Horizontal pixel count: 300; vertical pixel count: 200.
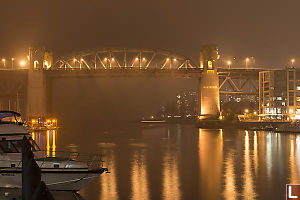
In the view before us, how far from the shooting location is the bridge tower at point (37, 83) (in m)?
110

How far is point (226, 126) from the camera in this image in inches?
4237

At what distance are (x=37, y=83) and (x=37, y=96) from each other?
4045 millimetres

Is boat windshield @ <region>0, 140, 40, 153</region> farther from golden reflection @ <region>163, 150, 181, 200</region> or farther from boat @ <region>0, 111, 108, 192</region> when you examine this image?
golden reflection @ <region>163, 150, 181, 200</region>

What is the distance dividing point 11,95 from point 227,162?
347 ft

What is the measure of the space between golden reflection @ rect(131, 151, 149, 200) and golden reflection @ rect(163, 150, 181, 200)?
1068 millimetres

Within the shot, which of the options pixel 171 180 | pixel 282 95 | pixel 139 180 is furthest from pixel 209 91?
pixel 139 180

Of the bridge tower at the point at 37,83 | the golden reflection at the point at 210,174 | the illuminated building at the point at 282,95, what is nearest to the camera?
the golden reflection at the point at 210,174

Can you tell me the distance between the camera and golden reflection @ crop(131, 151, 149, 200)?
2041cm

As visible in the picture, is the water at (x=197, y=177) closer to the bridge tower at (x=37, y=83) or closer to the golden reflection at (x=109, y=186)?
the golden reflection at (x=109, y=186)

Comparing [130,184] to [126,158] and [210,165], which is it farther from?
[126,158]

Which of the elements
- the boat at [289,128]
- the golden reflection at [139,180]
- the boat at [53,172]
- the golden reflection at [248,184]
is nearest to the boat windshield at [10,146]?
the boat at [53,172]

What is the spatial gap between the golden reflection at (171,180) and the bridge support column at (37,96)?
80.0 metres

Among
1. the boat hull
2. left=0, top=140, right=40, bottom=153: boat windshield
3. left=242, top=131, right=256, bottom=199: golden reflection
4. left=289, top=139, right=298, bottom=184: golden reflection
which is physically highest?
left=0, top=140, right=40, bottom=153: boat windshield

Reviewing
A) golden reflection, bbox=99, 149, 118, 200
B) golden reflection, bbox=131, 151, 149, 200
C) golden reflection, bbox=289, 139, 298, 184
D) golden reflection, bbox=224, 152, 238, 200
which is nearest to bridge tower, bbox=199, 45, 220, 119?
golden reflection, bbox=289, 139, 298, 184
